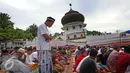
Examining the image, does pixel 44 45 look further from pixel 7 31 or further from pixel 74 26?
pixel 74 26

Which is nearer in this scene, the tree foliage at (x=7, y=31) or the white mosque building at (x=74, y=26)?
the tree foliage at (x=7, y=31)

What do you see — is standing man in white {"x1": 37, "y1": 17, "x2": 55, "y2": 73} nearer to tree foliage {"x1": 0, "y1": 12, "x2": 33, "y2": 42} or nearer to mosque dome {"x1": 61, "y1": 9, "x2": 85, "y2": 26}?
tree foliage {"x1": 0, "y1": 12, "x2": 33, "y2": 42}

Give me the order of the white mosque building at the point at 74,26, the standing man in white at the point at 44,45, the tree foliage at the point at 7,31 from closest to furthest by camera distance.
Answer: the standing man in white at the point at 44,45 < the tree foliage at the point at 7,31 < the white mosque building at the point at 74,26

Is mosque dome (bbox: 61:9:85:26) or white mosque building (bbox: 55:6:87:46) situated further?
white mosque building (bbox: 55:6:87:46)

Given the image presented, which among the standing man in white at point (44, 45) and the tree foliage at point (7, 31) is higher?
the tree foliage at point (7, 31)

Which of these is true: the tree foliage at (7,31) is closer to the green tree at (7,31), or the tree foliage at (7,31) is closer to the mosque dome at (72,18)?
the green tree at (7,31)

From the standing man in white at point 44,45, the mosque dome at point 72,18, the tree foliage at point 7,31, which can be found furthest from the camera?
the mosque dome at point 72,18

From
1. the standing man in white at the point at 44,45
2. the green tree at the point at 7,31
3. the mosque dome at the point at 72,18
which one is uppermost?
the mosque dome at the point at 72,18

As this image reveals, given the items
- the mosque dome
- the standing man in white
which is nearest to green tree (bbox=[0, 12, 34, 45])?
the mosque dome

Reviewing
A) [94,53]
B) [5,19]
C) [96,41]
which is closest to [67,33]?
[5,19]

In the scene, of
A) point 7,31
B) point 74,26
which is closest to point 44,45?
point 7,31

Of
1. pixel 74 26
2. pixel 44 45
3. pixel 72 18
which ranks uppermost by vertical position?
pixel 72 18

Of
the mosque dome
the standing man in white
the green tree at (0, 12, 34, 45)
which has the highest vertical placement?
the mosque dome

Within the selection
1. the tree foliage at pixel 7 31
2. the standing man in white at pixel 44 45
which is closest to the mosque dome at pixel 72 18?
the tree foliage at pixel 7 31
